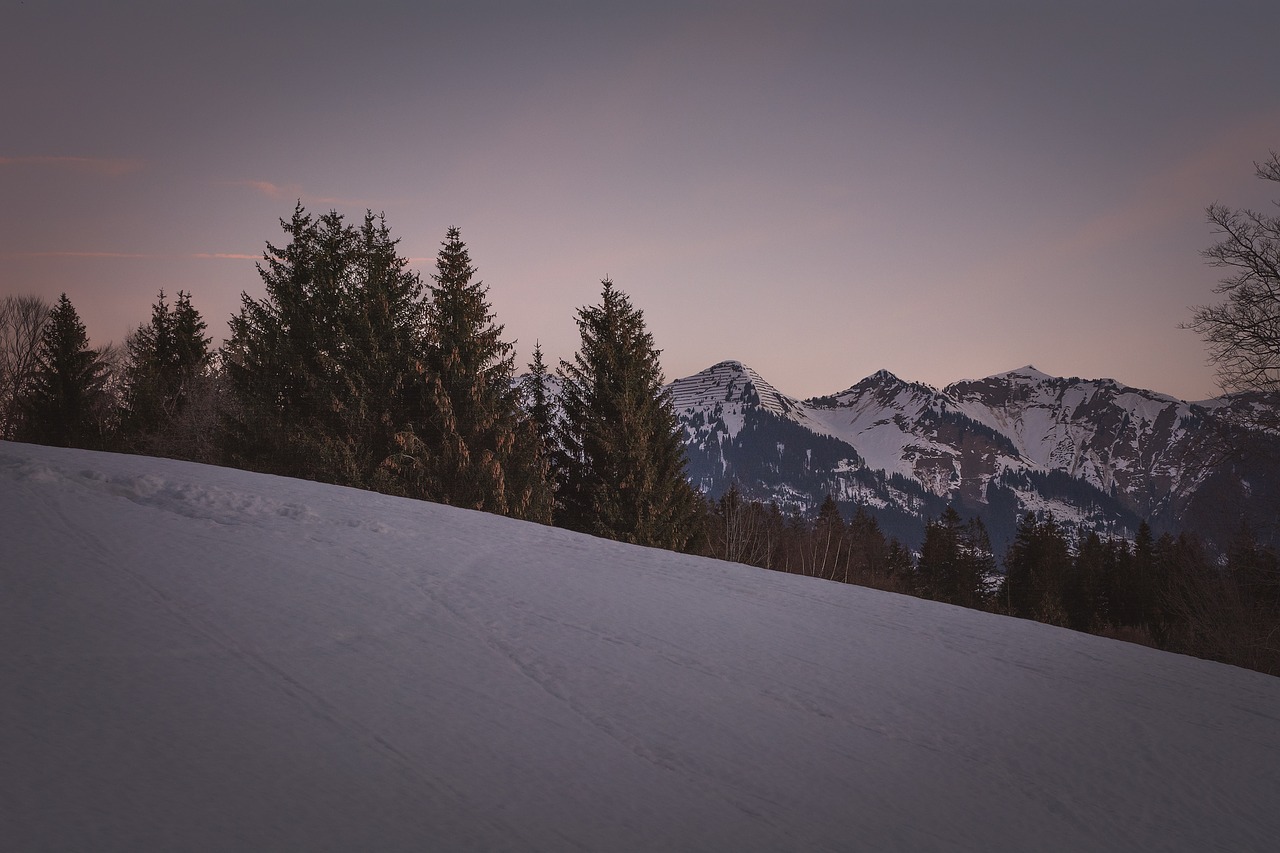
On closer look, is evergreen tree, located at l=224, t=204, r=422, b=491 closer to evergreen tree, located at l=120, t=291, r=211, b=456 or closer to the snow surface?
evergreen tree, located at l=120, t=291, r=211, b=456

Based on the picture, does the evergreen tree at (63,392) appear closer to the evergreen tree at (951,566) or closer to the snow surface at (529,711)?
the snow surface at (529,711)

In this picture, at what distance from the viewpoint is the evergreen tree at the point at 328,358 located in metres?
24.3

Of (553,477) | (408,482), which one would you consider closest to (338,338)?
(408,482)

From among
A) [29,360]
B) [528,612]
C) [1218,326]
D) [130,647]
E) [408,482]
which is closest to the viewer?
[130,647]

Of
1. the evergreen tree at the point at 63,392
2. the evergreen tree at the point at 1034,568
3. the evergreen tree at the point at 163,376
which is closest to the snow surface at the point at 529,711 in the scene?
the evergreen tree at the point at 163,376

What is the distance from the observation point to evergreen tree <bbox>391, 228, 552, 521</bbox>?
23.7 meters

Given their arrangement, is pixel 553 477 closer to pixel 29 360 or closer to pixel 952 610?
pixel 952 610

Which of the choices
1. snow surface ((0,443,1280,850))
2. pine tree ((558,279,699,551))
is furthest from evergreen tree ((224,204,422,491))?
snow surface ((0,443,1280,850))

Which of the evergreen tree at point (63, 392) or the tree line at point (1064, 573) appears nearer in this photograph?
the tree line at point (1064, 573)

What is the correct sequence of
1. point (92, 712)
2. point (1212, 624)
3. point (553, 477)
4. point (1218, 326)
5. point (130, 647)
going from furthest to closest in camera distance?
point (553, 477) → point (1212, 624) → point (1218, 326) → point (130, 647) → point (92, 712)

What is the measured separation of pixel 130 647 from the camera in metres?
2.64

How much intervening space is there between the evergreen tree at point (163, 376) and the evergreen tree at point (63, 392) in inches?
63.2

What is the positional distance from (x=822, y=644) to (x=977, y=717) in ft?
2.83

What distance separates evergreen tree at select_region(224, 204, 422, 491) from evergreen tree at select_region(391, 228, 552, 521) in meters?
0.88
